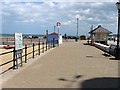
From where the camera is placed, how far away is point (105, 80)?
10570 mm

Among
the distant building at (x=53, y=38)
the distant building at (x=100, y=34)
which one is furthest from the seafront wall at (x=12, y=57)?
the distant building at (x=100, y=34)

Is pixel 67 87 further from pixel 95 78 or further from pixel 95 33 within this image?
pixel 95 33

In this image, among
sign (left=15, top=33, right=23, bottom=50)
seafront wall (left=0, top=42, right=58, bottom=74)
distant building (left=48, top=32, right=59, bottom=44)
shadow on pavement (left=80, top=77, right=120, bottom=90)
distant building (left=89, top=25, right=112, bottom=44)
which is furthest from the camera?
distant building (left=89, top=25, right=112, bottom=44)

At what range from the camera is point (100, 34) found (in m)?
50.7

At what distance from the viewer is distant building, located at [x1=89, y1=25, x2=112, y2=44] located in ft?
164

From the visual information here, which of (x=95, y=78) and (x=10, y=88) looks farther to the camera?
(x=95, y=78)

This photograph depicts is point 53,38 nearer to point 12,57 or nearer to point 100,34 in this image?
point 100,34

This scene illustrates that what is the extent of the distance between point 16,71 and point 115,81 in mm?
4404

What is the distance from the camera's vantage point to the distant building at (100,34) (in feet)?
164

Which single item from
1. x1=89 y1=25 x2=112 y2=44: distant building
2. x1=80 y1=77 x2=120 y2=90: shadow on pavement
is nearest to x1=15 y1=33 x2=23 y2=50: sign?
x1=80 y1=77 x2=120 y2=90: shadow on pavement

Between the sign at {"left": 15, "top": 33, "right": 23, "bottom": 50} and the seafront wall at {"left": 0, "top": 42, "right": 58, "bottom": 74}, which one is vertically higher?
the sign at {"left": 15, "top": 33, "right": 23, "bottom": 50}

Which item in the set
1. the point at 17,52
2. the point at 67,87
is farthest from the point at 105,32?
the point at 67,87

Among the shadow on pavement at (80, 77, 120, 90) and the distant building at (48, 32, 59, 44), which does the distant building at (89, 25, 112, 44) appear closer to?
the distant building at (48, 32, 59, 44)

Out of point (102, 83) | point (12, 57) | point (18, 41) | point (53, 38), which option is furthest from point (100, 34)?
point (102, 83)
